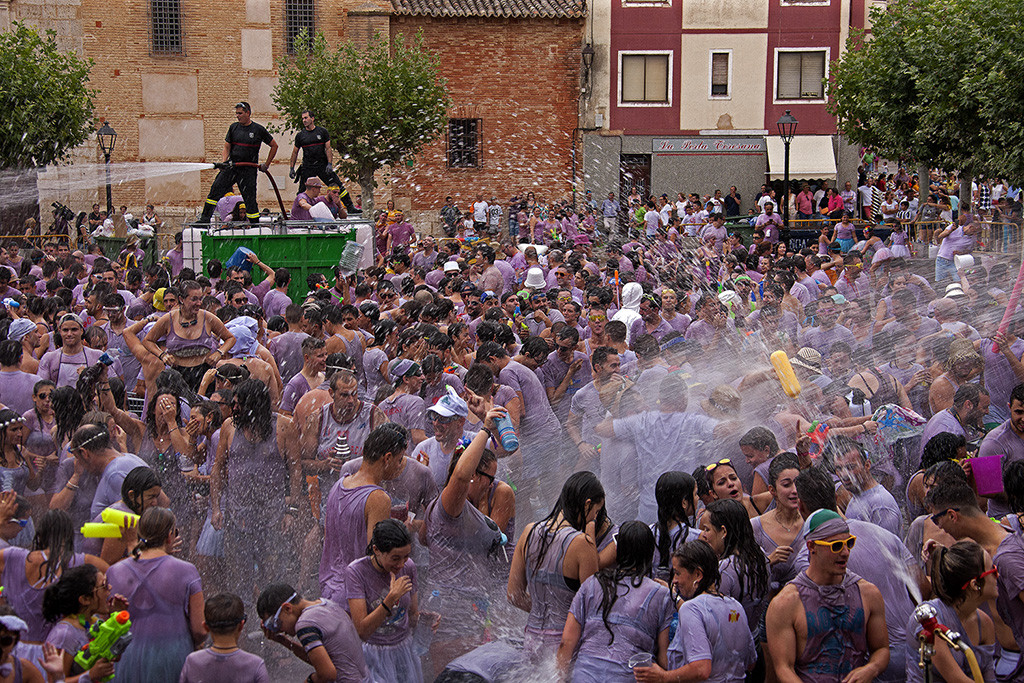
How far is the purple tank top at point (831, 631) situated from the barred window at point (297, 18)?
27477 mm

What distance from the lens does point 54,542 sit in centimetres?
438

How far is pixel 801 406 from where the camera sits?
648 cm

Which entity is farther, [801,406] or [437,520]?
[801,406]

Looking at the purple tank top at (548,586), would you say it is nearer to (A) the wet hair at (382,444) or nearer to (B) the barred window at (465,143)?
(A) the wet hair at (382,444)

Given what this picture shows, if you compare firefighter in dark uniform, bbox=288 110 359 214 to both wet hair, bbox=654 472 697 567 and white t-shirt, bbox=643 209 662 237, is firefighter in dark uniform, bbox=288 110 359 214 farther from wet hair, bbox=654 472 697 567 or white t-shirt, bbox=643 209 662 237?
wet hair, bbox=654 472 697 567

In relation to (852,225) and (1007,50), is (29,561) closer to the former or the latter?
(1007,50)

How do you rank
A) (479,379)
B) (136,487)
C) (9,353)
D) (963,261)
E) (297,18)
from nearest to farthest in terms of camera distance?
(136,487)
(479,379)
(9,353)
(963,261)
(297,18)

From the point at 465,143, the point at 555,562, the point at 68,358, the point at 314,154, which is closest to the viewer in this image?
the point at 555,562

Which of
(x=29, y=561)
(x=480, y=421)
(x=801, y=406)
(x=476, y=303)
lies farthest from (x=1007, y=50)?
(x=29, y=561)

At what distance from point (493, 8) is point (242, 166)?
18.0 meters

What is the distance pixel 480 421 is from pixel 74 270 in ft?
21.9

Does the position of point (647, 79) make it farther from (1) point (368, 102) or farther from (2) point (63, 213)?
(2) point (63, 213)

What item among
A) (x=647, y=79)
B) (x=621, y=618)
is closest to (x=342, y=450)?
(x=621, y=618)

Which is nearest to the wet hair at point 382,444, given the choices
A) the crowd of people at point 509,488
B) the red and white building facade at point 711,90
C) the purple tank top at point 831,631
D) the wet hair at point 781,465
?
the crowd of people at point 509,488
